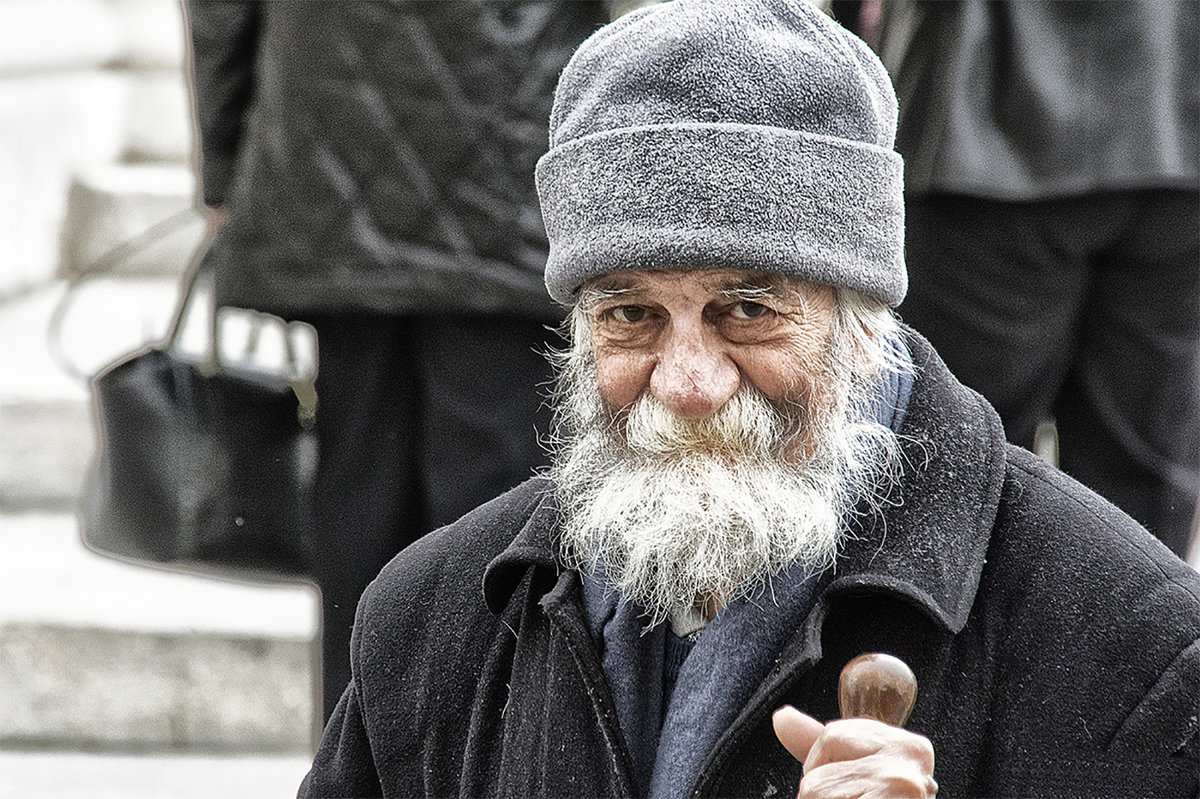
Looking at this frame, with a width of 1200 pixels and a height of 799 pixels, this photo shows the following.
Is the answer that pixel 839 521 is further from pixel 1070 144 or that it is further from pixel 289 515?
pixel 289 515

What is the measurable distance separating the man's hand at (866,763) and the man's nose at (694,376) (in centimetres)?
49

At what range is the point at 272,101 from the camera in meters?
2.70

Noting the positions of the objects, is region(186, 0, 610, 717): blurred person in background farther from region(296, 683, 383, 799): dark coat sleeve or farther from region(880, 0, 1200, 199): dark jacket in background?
region(296, 683, 383, 799): dark coat sleeve

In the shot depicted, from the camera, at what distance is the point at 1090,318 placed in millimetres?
2711

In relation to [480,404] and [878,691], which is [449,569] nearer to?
[878,691]

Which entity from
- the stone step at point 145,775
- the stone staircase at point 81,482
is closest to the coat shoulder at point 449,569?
the stone staircase at point 81,482

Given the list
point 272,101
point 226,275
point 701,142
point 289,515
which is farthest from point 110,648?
point 701,142

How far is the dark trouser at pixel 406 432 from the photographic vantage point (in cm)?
271

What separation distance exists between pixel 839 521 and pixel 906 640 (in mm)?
172

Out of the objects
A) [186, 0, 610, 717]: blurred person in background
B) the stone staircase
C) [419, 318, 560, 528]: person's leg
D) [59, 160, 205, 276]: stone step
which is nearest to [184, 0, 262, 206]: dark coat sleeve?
[186, 0, 610, 717]: blurred person in background

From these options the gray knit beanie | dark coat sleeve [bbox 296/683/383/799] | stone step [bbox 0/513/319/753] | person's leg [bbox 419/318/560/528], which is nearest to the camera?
the gray knit beanie

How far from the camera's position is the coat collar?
5.30 feet

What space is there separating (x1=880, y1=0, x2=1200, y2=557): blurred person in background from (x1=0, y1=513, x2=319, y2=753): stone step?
1856 millimetres

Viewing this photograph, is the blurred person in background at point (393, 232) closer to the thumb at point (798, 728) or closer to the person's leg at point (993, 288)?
the person's leg at point (993, 288)
